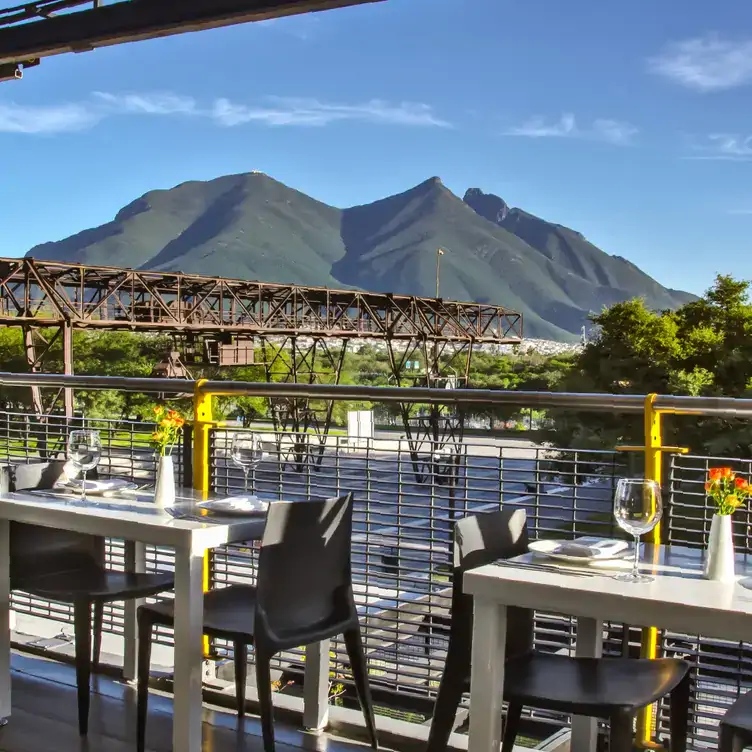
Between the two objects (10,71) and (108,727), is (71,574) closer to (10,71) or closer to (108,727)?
(108,727)

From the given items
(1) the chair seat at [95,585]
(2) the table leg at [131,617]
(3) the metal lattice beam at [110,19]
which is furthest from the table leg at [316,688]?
(3) the metal lattice beam at [110,19]

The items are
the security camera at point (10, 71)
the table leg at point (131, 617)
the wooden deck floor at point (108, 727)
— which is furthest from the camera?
the security camera at point (10, 71)

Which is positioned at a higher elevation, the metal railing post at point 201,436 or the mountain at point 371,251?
the mountain at point 371,251

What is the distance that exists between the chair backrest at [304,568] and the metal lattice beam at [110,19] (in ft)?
6.03

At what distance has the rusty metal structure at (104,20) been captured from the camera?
141 inches

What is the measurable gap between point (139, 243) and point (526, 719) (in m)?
175

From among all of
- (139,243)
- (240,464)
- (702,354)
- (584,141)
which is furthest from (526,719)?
(139,243)

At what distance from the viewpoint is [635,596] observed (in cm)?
201

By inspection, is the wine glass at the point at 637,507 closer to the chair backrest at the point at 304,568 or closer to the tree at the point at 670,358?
the chair backrest at the point at 304,568

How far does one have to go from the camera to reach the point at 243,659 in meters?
3.46

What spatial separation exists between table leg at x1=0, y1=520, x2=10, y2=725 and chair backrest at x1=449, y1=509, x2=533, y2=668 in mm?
1836

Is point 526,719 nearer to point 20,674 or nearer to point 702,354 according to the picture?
point 20,674

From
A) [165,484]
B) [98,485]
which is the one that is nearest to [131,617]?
[98,485]

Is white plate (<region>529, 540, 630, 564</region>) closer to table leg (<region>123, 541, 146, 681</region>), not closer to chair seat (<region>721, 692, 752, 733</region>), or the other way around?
chair seat (<region>721, 692, 752, 733</region>)
